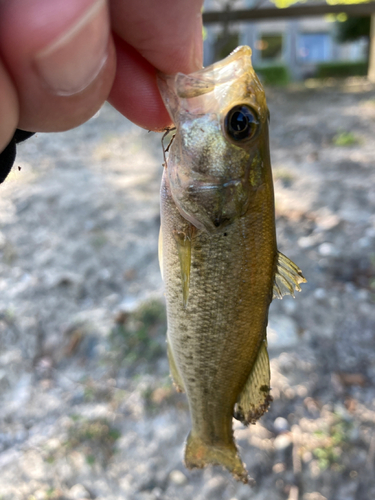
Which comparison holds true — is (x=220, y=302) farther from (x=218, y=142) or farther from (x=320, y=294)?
(x=320, y=294)

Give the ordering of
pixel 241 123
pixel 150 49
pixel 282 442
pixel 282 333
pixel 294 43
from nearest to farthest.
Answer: pixel 241 123, pixel 150 49, pixel 282 442, pixel 282 333, pixel 294 43

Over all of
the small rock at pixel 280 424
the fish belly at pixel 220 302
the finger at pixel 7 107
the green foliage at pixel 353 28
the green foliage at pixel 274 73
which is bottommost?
the green foliage at pixel 274 73

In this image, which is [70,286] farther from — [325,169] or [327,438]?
[325,169]

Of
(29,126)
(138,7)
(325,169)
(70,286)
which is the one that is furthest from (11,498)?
(325,169)

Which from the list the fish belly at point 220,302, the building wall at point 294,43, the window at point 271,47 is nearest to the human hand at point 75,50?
the fish belly at point 220,302

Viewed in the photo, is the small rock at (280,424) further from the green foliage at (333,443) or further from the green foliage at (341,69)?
the green foliage at (341,69)

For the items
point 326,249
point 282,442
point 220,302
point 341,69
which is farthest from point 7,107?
point 341,69
